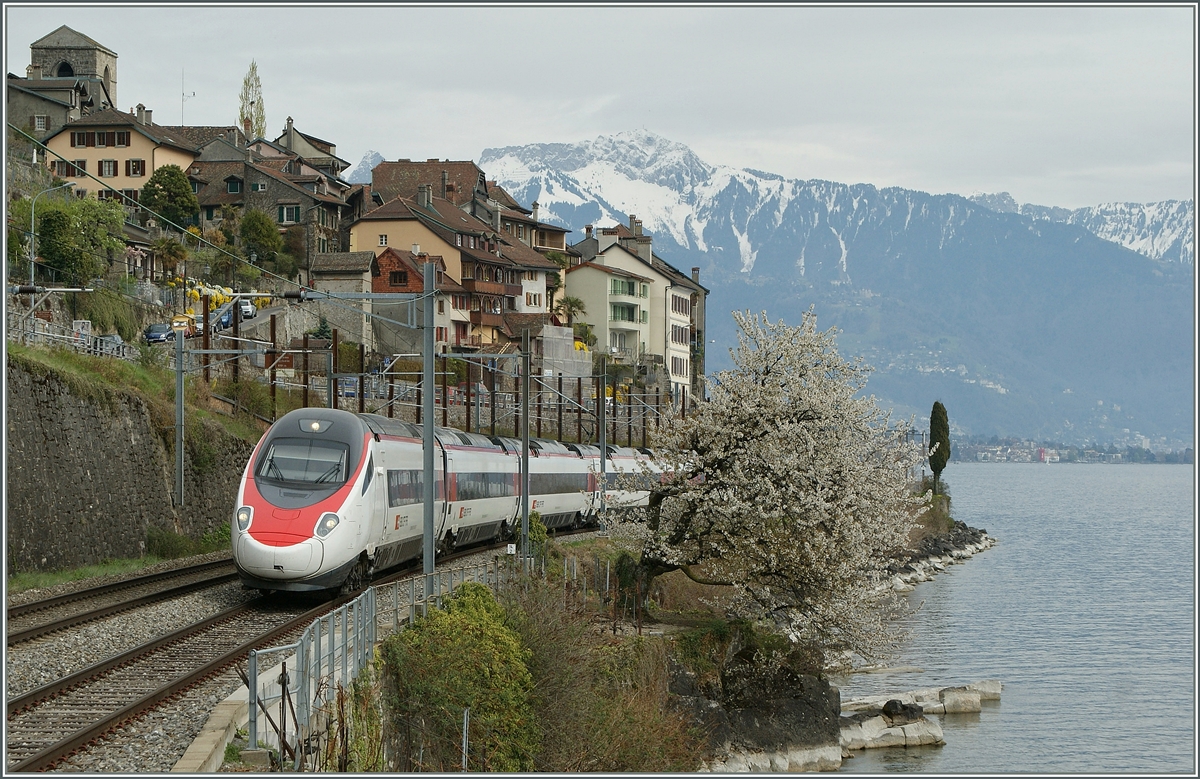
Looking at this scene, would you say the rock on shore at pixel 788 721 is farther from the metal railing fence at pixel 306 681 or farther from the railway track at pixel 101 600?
the metal railing fence at pixel 306 681

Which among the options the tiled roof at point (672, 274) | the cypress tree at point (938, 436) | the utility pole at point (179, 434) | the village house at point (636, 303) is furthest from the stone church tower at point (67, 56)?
the utility pole at point (179, 434)

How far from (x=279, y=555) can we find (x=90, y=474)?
469 inches

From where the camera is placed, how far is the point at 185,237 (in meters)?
82.8

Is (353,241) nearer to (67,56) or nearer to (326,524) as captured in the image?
(67,56)

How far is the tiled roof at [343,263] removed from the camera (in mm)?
85312

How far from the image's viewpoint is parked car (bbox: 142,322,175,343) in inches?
2153

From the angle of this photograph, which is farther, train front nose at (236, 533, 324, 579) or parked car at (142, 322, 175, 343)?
parked car at (142, 322, 175, 343)

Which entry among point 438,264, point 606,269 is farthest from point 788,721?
point 606,269

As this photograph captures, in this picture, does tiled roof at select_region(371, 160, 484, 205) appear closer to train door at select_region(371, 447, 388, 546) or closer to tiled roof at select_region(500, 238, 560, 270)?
tiled roof at select_region(500, 238, 560, 270)

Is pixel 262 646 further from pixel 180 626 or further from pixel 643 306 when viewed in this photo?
pixel 643 306

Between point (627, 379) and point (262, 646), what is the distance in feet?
293

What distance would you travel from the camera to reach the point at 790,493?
30188 mm

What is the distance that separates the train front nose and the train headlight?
0.71 ft

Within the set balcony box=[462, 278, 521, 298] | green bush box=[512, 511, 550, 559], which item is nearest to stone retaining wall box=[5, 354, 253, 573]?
green bush box=[512, 511, 550, 559]
